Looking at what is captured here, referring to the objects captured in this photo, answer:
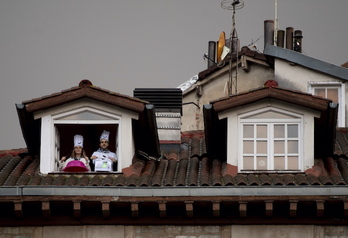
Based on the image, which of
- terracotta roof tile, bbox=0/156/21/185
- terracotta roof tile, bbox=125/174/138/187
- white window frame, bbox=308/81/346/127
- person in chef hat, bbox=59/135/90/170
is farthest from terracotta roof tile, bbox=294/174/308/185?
white window frame, bbox=308/81/346/127

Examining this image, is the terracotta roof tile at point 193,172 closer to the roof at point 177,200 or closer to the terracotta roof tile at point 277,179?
the roof at point 177,200

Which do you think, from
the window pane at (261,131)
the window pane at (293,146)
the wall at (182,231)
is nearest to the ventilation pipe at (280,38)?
the window pane at (261,131)

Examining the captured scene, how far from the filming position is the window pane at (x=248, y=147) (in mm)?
33125

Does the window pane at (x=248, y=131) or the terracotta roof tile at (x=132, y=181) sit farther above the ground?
the window pane at (x=248, y=131)

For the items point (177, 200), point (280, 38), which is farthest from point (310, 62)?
point (177, 200)

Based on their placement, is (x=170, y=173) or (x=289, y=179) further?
(x=170, y=173)

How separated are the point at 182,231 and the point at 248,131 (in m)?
2.75

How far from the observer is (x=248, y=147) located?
109 ft

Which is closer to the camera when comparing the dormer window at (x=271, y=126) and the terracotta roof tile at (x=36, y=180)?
the terracotta roof tile at (x=36, y=180)

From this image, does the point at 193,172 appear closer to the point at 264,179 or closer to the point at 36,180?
the point at 264,179

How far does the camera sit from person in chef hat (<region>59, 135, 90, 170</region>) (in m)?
33.7

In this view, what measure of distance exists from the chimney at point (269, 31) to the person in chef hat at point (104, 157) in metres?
11.6

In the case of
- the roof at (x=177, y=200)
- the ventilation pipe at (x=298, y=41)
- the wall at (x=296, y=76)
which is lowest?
the roof at (x=177, y=200)

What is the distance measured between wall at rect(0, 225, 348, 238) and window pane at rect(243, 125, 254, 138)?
2.23m
